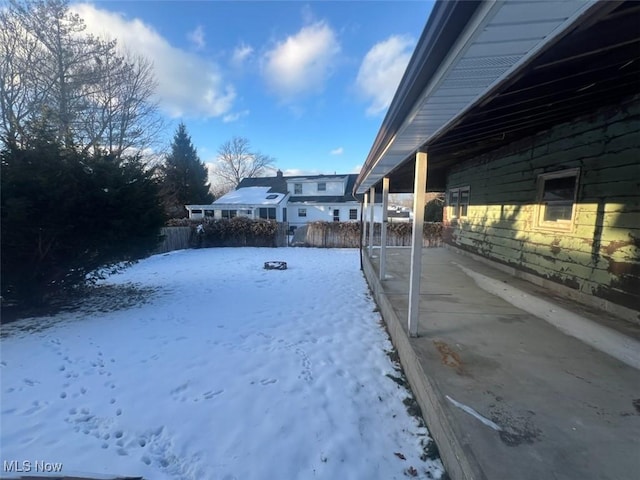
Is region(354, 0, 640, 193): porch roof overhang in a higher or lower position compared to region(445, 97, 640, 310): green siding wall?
higher

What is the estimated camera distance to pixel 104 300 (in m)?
5.65

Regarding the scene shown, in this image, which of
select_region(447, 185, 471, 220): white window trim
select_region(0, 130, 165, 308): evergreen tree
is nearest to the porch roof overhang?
select_region(447, 185, 471, 220): white window trim

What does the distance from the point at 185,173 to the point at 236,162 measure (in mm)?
12933

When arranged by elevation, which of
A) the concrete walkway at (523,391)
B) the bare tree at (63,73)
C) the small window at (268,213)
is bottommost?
the concrete walkway at (523,391)

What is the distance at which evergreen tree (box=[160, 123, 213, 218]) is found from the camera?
1074 inches

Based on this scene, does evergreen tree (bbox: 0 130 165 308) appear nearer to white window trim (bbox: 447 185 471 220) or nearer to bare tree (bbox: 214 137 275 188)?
white window trim (bbox: 447 185 471 220)

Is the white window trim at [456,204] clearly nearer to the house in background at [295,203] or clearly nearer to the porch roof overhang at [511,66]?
the porch roof overhang at [511,66]

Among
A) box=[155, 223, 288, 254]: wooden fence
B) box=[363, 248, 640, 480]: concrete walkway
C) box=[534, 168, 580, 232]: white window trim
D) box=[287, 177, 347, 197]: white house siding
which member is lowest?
box=[155, 223, 288, 254]: wooden fence

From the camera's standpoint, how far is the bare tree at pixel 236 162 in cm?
3972

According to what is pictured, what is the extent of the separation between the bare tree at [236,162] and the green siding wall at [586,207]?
126 feet

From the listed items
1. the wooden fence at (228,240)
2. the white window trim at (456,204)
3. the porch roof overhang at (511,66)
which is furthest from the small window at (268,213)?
the porch roof overhang at (511,66)

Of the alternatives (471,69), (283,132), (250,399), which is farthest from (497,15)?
(283,132)

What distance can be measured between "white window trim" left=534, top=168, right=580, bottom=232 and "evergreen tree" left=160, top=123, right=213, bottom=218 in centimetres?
2594

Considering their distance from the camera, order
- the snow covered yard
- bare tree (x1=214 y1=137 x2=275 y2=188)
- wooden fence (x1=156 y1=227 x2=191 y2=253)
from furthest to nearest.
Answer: bare tree (x1=214 y1=137 x2=275 y2=188), wooden fence (x1=156 y1=227 x2=191 y2=253), the snow covered yard
